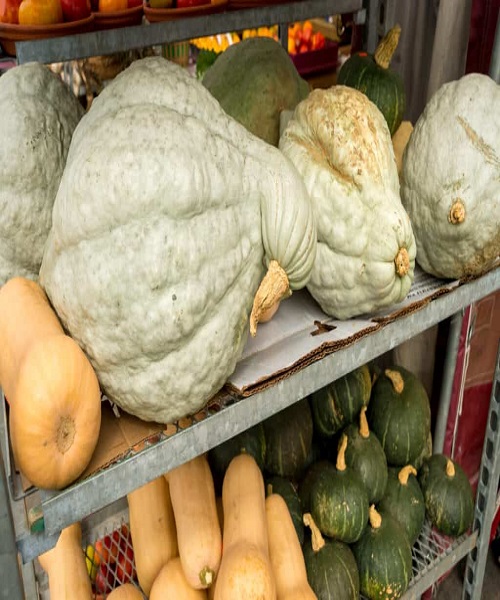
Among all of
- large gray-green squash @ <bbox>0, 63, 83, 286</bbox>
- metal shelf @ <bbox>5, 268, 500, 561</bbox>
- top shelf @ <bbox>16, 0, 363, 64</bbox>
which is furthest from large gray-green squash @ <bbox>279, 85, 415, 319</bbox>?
large gray-green squash @ <bbox>0, 63, 83, 286</bbox>

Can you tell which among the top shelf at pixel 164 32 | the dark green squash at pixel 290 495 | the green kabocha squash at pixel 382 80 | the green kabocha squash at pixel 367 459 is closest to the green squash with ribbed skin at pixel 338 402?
the green kabocha squash at pixel 367 459

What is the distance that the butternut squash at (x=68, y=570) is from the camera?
979 mm

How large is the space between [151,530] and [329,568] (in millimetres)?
333

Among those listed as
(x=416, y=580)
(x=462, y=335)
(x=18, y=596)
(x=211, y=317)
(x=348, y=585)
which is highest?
(x=211, y=317)

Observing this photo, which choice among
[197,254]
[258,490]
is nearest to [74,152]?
[197,254]

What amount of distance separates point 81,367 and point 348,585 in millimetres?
759

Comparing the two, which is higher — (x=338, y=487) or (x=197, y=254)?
(x=197, y=254)

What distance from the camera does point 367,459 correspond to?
124cm

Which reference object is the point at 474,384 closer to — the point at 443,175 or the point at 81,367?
the point at 443,175

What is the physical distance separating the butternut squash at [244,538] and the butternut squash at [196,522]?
0.07 ft

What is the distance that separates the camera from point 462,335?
155 cm

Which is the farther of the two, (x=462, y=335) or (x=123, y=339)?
(x=462, y=335)

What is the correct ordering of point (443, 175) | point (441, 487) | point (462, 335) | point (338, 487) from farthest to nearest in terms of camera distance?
point (462, 335) < point (441, 487) < point (338, 487) < point (443, 175)

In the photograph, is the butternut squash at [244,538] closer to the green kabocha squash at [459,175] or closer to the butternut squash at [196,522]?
the butternut squash at [196,522]
